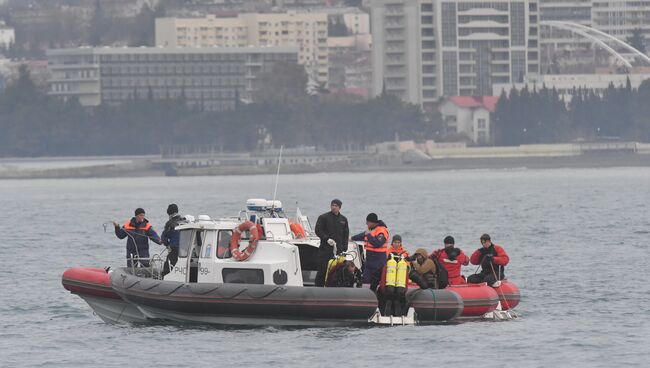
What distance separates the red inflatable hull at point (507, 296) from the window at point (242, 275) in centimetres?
449

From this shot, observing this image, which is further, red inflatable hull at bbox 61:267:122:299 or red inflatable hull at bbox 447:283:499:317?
red inflatable hull at bbox 61:267:122:299

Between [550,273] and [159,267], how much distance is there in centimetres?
1426

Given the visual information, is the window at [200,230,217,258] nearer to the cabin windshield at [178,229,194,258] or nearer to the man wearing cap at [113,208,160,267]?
the cabin windshield at [178,229,194,258]

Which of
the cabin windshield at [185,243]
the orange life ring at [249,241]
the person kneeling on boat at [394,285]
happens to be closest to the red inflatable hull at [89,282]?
the cabin windshield at [185,243]

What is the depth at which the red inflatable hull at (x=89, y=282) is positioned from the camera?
123 feet

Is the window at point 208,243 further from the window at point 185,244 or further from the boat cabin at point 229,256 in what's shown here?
the window at point 185,244

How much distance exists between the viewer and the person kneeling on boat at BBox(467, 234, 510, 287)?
36844 millimetres

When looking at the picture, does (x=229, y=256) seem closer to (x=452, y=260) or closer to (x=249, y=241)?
(x=249, y=241)

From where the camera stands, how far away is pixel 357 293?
35031 millimetres

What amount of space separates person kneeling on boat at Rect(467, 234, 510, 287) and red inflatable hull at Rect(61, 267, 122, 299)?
6403 mm

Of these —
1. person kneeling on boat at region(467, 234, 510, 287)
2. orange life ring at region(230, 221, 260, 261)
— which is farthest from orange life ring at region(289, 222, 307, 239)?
person kneeling on boat at region(467, 234, 510, 287)

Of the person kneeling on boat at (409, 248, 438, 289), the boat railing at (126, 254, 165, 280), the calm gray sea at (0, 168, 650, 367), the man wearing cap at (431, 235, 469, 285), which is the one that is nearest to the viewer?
the calm gray sea at (0, 168, 650, 367)

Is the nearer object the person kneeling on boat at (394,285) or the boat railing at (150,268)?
the person kneeling on boat at (394,285)

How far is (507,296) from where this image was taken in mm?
37406
